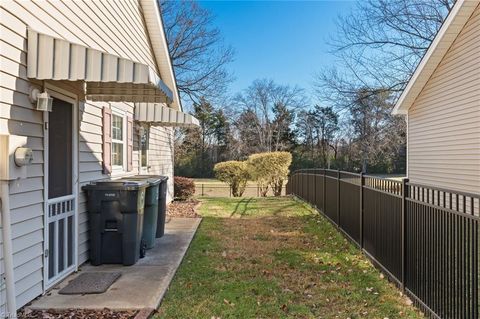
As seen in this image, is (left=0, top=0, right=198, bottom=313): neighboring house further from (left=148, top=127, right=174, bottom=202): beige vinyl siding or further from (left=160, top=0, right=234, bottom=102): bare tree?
(left=160, top=0, right=234, bottom=102): bare tree

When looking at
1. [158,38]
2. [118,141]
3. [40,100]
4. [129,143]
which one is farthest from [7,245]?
[158,38]

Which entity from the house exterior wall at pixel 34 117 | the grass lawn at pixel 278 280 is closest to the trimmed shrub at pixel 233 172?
the grass lawn at pixel 278 280

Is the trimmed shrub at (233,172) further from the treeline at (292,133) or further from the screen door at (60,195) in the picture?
the screen door at (60,195)

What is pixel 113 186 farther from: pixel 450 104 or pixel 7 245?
pixel 450 104

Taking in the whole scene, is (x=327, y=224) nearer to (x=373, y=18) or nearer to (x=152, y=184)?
(x=152, y=184)

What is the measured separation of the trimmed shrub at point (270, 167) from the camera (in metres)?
19.8

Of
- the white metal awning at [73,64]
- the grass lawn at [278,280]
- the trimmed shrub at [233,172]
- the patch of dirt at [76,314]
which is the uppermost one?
the white metal awning at [73,64]

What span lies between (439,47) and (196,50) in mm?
16671

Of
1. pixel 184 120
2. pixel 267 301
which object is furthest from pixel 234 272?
pixel 184 120

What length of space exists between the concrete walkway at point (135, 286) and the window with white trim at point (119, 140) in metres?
1.91

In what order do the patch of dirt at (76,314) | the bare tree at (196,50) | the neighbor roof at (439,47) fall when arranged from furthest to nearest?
the bare tree at (196,50)
the neighbor roof at (439,47)
the patch of dirt at (76,314)

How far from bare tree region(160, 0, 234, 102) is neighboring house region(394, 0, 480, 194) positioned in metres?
13.4

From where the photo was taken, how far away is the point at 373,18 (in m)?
19.5

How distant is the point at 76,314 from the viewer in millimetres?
4215
